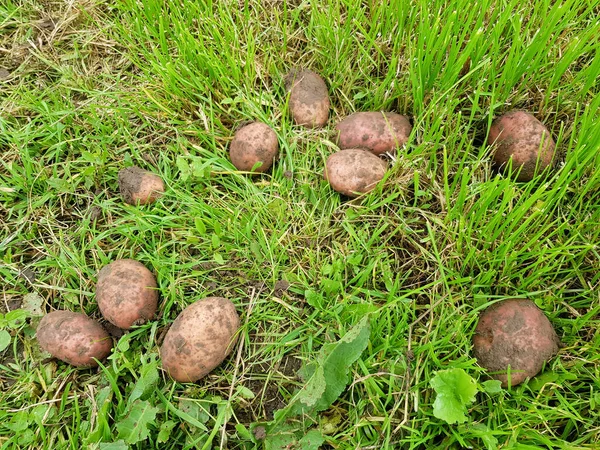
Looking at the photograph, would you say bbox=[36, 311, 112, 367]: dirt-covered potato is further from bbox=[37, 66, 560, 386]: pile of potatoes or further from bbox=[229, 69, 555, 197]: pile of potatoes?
bbox=[229, 69, 555, 197]: pile of potatoes

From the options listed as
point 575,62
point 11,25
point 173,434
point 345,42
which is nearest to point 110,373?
point 173,434

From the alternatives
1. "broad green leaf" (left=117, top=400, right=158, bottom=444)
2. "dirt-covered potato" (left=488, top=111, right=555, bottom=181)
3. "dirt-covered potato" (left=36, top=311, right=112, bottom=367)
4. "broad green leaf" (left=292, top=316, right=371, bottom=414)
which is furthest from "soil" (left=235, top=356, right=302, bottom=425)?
"dirt-covered potato" (left=488, top=111, right=555, bottom=181)

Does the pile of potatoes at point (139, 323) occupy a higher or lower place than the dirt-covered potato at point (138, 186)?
lower

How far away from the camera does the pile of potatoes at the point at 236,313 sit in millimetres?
1869

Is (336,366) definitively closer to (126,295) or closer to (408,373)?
(408,373)

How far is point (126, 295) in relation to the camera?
2.04 meters

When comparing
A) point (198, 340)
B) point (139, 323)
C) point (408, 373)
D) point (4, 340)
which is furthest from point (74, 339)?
point (408, 373)

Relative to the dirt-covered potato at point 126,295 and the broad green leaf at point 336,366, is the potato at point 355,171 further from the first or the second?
the dirt-covered potato at point 126,295

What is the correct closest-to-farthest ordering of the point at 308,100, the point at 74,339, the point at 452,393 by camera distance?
the point at 452,393 → the point at 74,339 → the point at 308,100

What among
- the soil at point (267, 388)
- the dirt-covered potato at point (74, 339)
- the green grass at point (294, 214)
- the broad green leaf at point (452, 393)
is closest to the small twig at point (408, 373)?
the green grass at point (294, 214)

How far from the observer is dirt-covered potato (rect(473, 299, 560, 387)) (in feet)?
6.01

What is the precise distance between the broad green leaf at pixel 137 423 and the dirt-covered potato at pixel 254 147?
1.16m

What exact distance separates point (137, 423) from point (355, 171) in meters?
1.36

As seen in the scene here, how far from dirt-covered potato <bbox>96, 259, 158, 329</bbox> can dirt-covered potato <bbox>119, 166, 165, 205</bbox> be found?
36 centimetres
